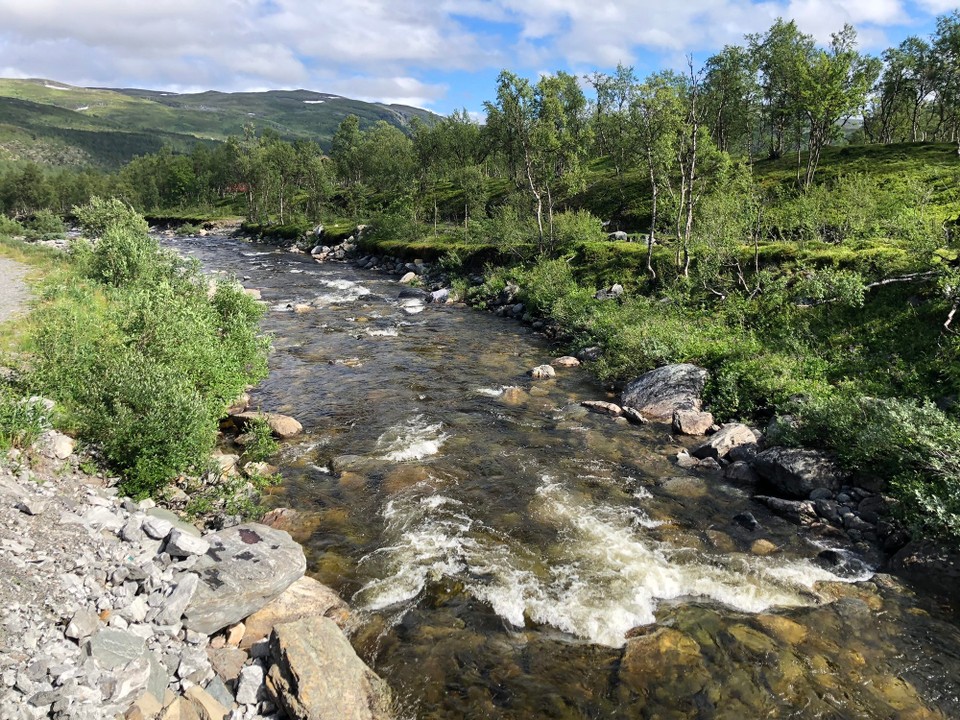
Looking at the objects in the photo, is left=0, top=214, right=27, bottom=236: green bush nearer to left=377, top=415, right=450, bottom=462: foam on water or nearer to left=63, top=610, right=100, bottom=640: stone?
left=377, top=415, right=450, bottom=462: foam on water

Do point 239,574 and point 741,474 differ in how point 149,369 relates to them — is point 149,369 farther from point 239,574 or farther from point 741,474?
point 741,474

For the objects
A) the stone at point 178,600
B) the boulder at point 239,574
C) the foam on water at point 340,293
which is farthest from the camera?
the foam on water at point 340,293

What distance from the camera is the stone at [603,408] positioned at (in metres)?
21.7

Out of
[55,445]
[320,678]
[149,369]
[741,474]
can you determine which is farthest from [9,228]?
[741,474]

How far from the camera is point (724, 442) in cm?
1800

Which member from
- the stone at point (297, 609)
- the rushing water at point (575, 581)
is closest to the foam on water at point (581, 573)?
the rushing water at point (575, 581)

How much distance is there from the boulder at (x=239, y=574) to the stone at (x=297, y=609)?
22 centimetres

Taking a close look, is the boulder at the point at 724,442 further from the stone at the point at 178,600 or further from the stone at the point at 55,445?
the stone at the point at 55,445

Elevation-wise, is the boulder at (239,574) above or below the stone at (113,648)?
below

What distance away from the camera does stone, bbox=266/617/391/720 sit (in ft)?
27.0

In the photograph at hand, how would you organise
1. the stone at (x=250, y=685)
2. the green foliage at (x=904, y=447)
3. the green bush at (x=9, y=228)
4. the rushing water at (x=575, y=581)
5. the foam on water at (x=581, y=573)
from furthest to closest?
the green bush at (x=9, y=228)
the green foliage at (x=904, y=447)
the foam on water at (x=581, y=573)
the rushing water at (x=575, y=581)
the stone at (x=250, y=685)

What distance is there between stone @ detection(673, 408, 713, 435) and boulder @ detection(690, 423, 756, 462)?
1.14 meters

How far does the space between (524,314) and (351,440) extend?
72.1ft

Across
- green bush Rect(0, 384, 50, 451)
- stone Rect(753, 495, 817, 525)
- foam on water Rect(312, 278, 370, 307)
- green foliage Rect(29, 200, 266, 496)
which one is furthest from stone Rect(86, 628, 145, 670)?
foam on water Rect(312, 278, 370, 307)
